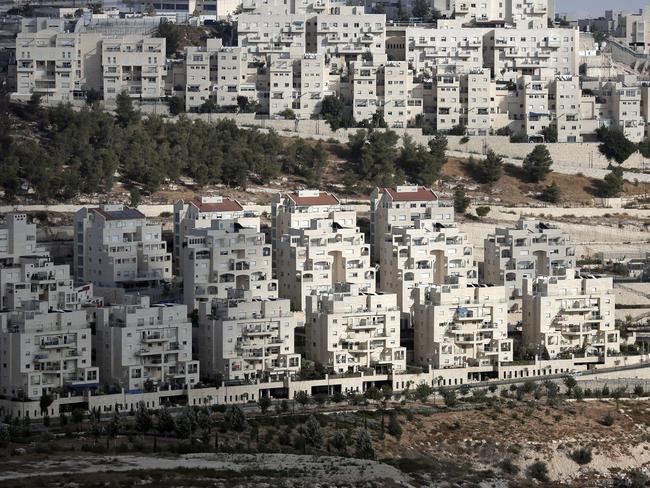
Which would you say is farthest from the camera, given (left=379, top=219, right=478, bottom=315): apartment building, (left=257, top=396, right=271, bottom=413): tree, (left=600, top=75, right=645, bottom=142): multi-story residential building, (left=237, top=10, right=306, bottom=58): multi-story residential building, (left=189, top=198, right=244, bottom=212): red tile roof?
(left=237, top=10, right=306, bottom=58): multi-story residential building

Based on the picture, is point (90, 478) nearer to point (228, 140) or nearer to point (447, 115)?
point (228, 140)

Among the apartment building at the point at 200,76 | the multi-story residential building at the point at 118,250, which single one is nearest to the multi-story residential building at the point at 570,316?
the multi-story residential building at the point at 118,250

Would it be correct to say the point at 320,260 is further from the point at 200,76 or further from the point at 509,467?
the point at 200,76

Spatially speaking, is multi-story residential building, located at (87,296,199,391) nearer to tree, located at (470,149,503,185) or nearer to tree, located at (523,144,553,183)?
tree, located at (470,149,503,185)

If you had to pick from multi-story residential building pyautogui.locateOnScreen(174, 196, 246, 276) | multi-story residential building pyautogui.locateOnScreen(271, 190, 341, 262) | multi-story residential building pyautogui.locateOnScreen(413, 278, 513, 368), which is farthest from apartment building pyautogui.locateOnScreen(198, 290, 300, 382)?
multi-story residential building pyautogui.locateOnScreen(271, 190, 341, 262)

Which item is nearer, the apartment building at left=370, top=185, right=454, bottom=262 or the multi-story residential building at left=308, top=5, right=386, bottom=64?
the apartment building at left=370, top=185, right=454, bottom=262

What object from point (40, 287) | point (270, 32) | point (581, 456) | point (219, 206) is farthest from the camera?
point (270, 32)

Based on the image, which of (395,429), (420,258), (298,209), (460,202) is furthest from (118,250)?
(460,202)

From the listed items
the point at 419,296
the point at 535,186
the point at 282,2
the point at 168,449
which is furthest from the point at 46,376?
the point at 282,2
